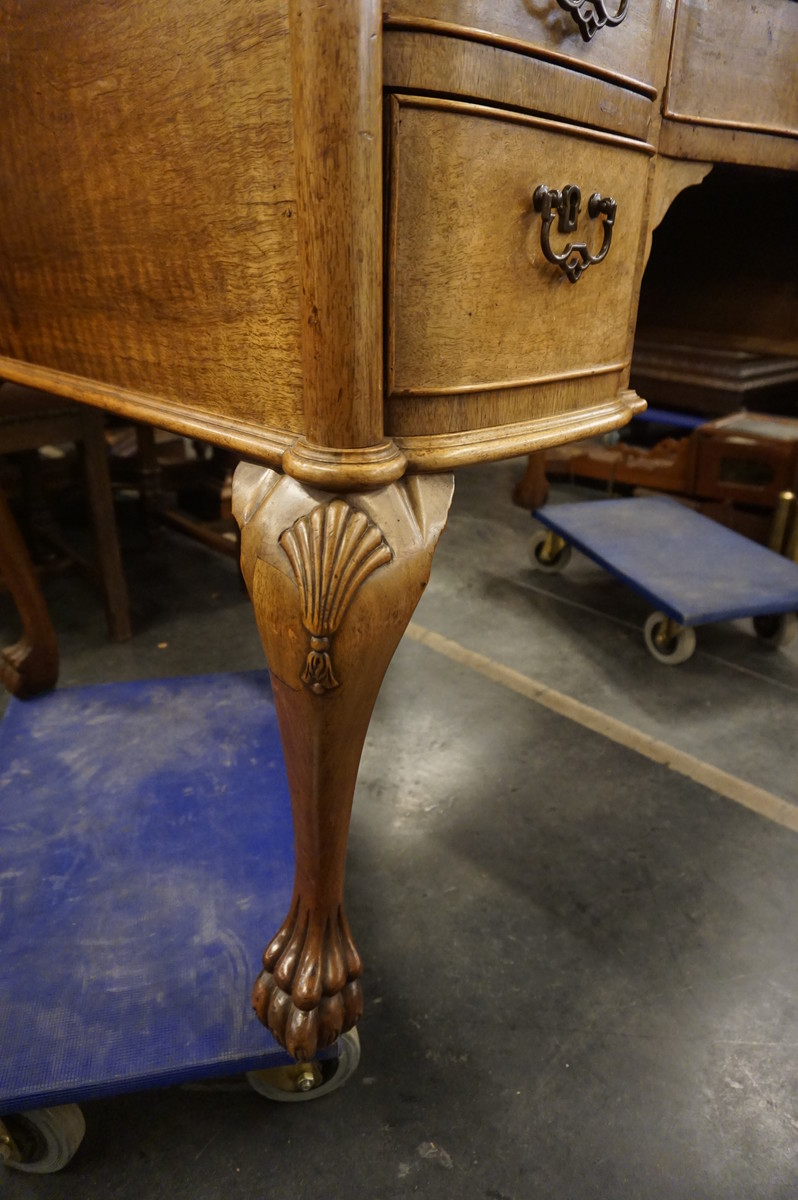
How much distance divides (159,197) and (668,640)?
Result: 1468 mm

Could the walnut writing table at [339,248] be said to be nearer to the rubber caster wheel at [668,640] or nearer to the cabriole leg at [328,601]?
the cabriole leg at [328,601]

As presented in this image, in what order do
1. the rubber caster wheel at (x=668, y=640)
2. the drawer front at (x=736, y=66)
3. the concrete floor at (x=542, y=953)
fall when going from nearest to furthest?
the drawer front at (x=736, y=66) → the concrete floor at (x=542, y=953) → the rubber caster wheel at (x=668, y=640)

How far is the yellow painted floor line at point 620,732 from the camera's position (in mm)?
1301

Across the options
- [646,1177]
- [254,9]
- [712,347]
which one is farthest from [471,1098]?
[712,347]

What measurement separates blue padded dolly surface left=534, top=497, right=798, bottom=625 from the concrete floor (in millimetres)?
177

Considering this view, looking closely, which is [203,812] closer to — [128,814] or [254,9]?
[128,814]

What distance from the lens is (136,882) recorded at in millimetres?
924

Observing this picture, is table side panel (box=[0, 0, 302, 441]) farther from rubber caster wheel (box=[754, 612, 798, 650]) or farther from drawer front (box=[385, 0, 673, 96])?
rubber caster wheel (box=[754, 612, 798, 650])

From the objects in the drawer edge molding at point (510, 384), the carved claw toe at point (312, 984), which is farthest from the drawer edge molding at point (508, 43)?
the carved claw toe at point (312, 984)

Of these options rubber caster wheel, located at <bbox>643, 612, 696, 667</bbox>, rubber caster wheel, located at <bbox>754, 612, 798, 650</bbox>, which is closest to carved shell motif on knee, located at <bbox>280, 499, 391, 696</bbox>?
rubber caster wheel, located at <bbox>643, 612, 696, 667</bbox>

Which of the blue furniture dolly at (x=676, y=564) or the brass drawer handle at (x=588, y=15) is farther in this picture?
the blue furniture dolly at (x=676, y=564)

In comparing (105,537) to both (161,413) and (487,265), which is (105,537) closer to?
(161,413)

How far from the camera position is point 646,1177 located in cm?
77

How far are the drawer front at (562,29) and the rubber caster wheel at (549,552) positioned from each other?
5.26 ft
